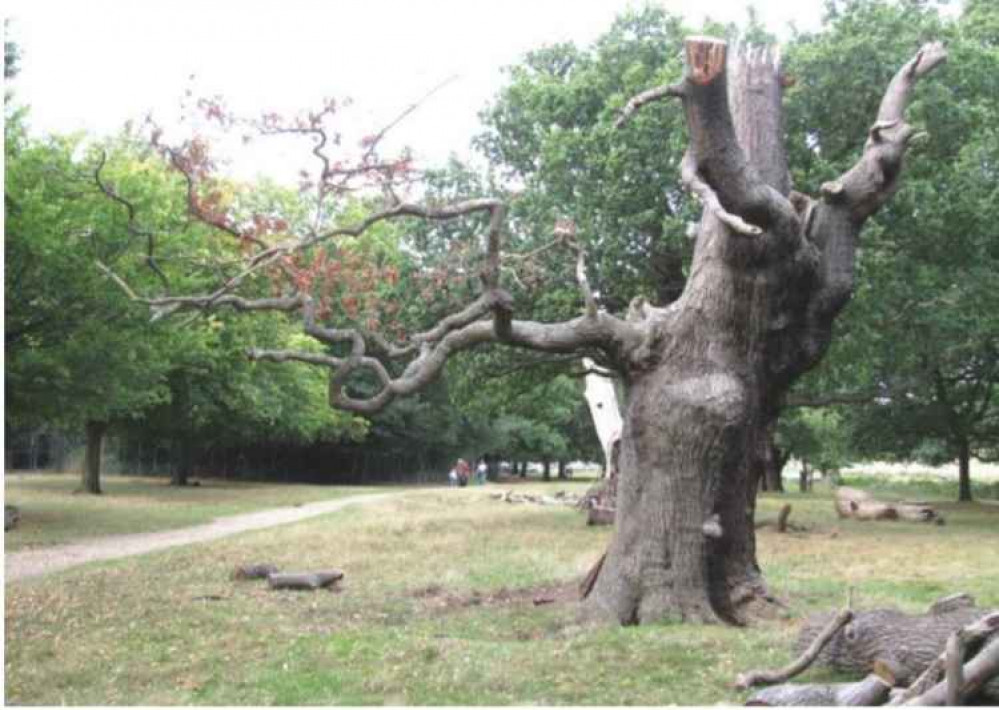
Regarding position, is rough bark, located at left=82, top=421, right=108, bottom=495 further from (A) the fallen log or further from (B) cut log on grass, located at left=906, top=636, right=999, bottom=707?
(B) cut log on grass, located at left=906, top=636, right=999, bottom=707

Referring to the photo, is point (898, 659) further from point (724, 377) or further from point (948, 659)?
point (724, 377)

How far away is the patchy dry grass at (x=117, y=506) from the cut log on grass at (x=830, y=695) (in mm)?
13554

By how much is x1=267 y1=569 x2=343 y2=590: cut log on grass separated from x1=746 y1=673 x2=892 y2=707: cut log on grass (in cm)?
650

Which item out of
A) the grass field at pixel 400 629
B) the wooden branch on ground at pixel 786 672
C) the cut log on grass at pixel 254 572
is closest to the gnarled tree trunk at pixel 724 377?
the grass field at pixel 400 629

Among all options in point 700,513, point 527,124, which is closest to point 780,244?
point 700,513

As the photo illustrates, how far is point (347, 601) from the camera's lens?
10.8 metres

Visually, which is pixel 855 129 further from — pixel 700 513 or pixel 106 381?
pixel 106 381

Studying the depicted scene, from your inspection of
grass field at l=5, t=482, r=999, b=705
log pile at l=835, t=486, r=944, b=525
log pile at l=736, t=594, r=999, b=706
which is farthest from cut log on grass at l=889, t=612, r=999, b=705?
Result: log pile at l=835, t=486, r=944, b=525

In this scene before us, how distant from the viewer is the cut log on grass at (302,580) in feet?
38.1

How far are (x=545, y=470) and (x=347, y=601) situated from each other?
5480 centimetres

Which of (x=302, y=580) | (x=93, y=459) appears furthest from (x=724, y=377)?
(x=93, y=459)

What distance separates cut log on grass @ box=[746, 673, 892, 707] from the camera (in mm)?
6039

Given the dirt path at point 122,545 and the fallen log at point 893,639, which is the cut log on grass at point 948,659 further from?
the dirt path at point 122,545

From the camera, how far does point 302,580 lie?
11641 mm
